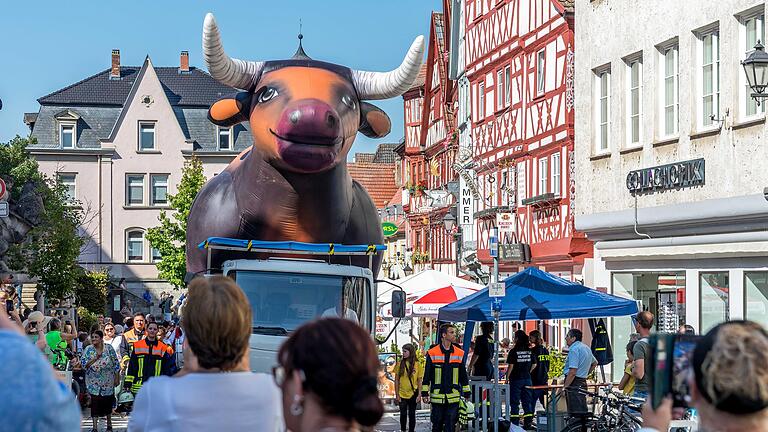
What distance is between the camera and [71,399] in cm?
324

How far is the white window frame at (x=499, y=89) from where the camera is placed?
39250 millimetres

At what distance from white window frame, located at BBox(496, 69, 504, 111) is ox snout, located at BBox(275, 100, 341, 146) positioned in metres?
24.8

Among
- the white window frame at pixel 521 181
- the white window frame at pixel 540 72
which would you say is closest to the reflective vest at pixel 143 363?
the white window frame at pixel 540 72

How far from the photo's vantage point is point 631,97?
2628 cm

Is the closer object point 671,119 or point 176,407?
point 176,407

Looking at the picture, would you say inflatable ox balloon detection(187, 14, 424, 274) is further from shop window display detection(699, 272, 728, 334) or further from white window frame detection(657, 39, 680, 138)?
white window frame detection(657, 39, 680, 138)

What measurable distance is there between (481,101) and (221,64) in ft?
89.7

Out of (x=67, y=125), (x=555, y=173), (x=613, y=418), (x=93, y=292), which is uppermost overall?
(x=67, y=125)

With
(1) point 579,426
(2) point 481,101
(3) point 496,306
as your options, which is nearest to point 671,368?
(1) point 579,426

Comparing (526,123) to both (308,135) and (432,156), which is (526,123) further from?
(432,156)

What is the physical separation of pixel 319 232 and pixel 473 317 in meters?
3.95

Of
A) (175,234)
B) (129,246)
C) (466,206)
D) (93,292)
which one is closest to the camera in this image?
(466,206)

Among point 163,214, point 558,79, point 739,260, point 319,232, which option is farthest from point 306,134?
point 163,214

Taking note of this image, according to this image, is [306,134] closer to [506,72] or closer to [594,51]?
[594,51]
